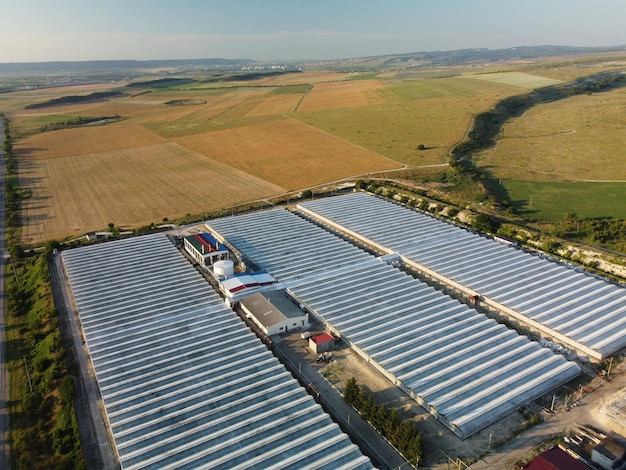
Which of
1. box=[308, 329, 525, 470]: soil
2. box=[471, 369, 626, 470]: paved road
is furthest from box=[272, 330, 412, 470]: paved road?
box=[471, 369, 626, 470]: paved road

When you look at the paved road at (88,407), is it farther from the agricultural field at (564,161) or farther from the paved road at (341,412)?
the agricultural field at (564,161)

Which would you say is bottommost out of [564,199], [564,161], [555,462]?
[555,462]

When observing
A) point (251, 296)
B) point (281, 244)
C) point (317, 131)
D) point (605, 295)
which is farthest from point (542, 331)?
point (317, 131)

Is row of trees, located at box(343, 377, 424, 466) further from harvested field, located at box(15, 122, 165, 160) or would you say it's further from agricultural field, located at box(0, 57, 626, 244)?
harvested field, located at box(15, 122, 165, 160)

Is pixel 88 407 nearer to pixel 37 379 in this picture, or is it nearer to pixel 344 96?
pixel 37 379

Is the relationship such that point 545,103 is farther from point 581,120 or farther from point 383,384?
point 383,384

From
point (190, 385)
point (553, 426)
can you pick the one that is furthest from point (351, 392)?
point (553, 426)

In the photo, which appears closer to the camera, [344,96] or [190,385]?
[190,385]

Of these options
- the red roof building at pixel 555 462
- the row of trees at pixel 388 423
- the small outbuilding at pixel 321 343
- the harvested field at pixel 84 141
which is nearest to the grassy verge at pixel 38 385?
the row of trees at pixel 388 423
